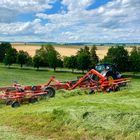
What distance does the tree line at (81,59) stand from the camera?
78.2 meters

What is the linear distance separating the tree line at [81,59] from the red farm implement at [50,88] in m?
46.8

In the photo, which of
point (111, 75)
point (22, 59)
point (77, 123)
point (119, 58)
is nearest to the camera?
point (77, 123)

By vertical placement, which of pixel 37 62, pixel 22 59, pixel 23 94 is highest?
pixel 22 59

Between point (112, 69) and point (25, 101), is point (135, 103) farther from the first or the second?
point (112, 69)

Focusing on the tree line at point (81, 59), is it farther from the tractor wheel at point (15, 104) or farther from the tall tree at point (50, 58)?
the tractor wheel at point (15, 104)

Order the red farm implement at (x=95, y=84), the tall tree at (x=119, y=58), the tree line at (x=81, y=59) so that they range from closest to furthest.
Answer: the red farm implement at (x=95, y=84), the tall tree at (x=119, y=58), the tree line at (x=81, y=59)

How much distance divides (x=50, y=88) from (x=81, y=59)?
58377mm

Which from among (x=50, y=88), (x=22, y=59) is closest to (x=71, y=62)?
(x=22, y=59)

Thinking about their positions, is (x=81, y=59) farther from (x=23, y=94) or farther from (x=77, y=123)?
(x=77, y=123)

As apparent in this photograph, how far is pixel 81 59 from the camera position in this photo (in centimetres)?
8412

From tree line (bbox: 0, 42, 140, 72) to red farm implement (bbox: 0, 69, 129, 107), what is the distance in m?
46.8

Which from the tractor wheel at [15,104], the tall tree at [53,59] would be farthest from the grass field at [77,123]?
the tall tree at [53,59]

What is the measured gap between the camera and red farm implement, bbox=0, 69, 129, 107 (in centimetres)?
2402

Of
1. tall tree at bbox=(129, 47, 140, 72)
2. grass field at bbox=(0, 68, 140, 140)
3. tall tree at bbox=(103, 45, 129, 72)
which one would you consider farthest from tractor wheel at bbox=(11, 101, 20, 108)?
tall tree at bbox=(129, 47, 140, 72)
